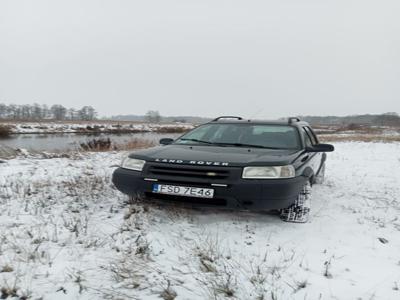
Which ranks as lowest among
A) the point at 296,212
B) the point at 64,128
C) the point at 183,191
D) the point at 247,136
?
the point at 296,212

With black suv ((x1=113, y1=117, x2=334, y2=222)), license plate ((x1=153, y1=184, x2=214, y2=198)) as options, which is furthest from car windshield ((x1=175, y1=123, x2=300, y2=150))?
license plate ((x1=153, y1=184, x2=214, y2=198))

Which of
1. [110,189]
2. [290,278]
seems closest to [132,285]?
[290,278]

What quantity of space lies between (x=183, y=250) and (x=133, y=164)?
1361mm

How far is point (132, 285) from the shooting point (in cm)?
249

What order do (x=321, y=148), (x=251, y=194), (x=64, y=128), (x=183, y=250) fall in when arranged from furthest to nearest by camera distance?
(x=64, y=128) < (x=321, y=148) < (x=251, y=194) < (x=183, y=250)

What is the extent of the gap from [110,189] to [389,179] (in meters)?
5.95

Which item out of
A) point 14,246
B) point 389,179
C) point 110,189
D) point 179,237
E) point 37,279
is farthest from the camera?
point 389,179

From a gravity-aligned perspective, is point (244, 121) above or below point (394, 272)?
above

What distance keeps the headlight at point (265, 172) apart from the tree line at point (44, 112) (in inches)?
3604

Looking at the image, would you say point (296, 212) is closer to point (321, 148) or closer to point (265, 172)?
point (265, 172)

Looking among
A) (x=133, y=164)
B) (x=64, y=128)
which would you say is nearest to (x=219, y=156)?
(x=133, y=164)

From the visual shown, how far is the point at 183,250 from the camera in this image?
315 cm

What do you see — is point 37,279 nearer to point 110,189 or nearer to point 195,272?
point 195,272

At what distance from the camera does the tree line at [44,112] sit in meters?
92.7
